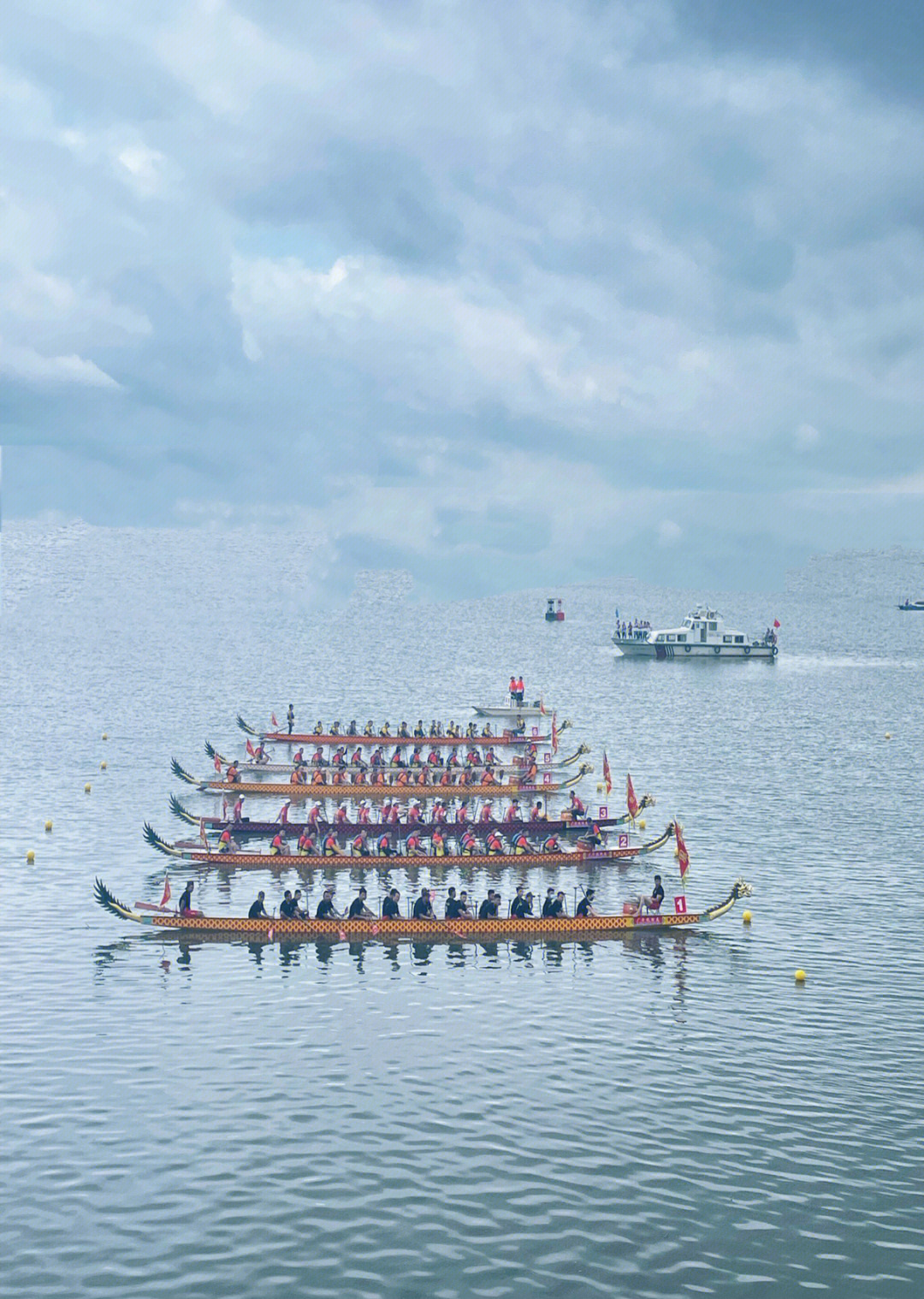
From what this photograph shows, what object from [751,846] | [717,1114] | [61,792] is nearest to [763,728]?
[751,846]

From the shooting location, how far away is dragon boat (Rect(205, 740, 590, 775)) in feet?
284

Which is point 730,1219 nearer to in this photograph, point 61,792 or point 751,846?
point 751,846

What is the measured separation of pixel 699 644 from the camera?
7229 inches

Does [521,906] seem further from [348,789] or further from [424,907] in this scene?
[348,789]

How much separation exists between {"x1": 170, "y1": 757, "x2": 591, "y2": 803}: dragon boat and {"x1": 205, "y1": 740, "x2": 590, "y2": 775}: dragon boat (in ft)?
4.46

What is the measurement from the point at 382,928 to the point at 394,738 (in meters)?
51.5

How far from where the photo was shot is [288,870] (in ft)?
206

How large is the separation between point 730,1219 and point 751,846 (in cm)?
3937

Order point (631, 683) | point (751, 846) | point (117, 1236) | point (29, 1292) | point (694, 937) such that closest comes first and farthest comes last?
point (29, 1292)
point (117, 1236)
point (694, 937)
point (751, 846)
point (631, 683)

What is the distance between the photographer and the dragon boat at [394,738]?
102 meters

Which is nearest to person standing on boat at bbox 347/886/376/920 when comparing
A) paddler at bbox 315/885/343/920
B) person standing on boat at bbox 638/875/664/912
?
Result: paddler at bbox 315/885/343/920

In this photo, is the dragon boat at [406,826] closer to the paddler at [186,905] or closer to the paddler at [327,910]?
the paddler at [186,905]

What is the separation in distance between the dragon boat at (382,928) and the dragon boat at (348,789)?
3208 centimetres

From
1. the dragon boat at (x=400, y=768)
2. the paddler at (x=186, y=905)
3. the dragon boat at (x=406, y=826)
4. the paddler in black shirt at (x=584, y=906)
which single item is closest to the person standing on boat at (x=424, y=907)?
the paddler in black shirt at (x=584, y=906)
